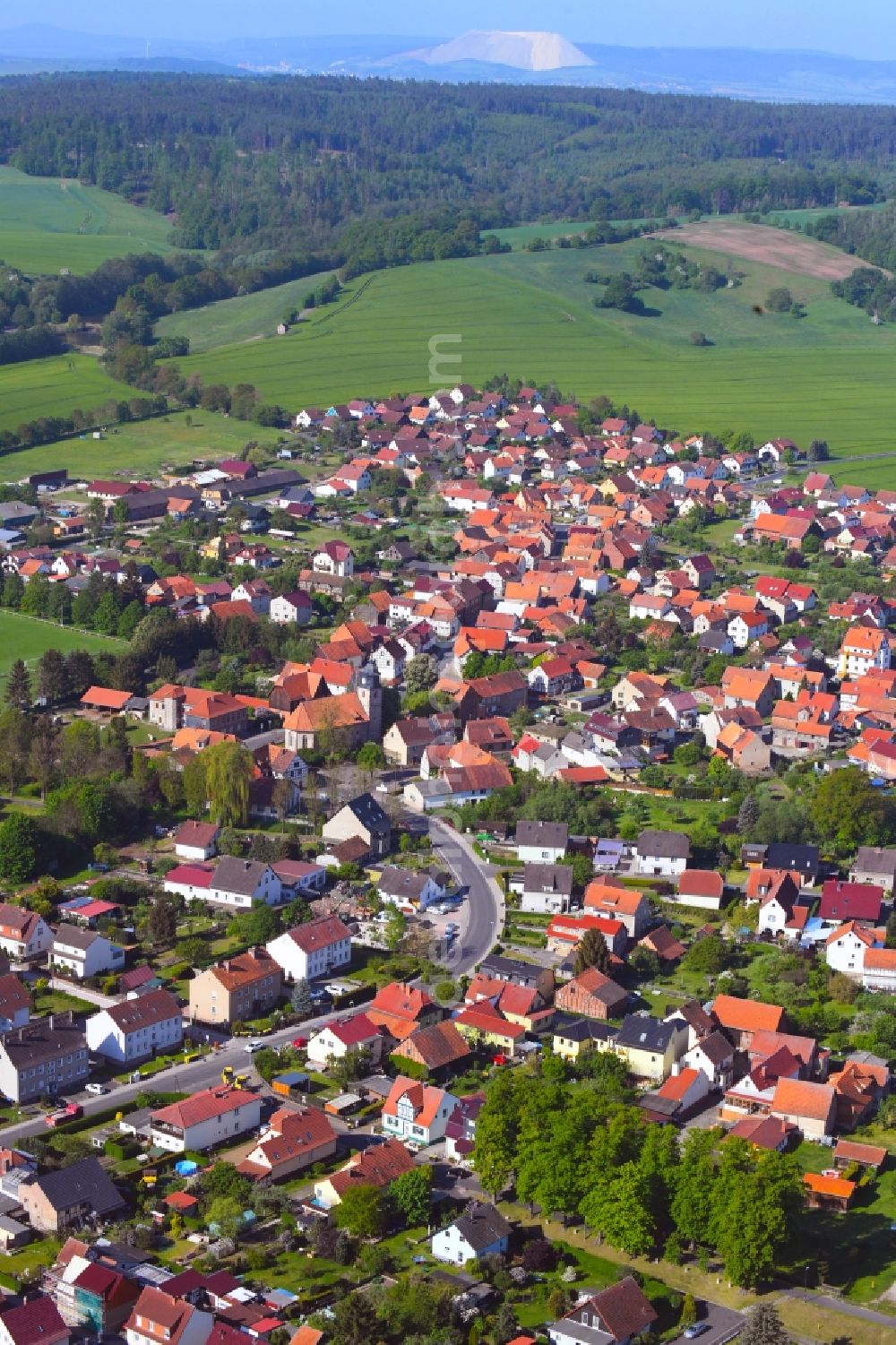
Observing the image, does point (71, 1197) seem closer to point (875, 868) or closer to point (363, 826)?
point (363, 826)

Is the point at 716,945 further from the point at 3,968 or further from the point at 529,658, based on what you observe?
the point at 529,658

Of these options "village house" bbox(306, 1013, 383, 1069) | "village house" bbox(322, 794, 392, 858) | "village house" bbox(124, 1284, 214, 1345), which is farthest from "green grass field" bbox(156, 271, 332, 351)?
"village house" bbox(124, 1284, 214, 1345)

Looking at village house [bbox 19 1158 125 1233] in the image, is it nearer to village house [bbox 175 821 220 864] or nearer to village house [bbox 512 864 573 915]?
village house [bbox 512 864 573 915]

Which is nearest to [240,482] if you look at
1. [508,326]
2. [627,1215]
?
[508,326]

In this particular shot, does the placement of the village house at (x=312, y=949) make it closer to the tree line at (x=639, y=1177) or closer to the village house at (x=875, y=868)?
the tree line at (x=639, y=1177)

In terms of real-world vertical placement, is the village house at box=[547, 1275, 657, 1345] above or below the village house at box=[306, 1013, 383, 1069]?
above

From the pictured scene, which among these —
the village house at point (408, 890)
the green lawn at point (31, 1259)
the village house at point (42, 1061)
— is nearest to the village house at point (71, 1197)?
the green lawn at point (31, 1259)
